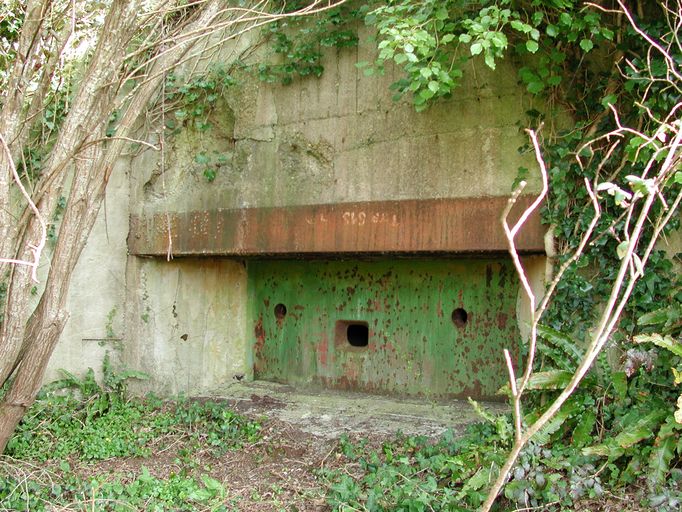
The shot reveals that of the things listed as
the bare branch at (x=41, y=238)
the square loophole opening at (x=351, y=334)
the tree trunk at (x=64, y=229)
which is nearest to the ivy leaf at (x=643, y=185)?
the bare branch at (x=41, y=238)

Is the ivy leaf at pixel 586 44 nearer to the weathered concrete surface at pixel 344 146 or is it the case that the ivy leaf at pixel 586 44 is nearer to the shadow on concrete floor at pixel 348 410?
the weathered concrete surface at pixel 344 146

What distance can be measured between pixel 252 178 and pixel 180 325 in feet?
4.54

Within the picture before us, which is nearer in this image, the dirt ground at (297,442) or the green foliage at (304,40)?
the dirt ground at (297,442)

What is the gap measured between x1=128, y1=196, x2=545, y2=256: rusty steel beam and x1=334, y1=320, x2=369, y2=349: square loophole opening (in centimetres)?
98

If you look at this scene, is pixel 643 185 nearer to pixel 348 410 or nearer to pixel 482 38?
pixel 482 38

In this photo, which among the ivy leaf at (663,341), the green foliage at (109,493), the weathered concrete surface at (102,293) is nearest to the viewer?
the ivy leaf at (663,341)

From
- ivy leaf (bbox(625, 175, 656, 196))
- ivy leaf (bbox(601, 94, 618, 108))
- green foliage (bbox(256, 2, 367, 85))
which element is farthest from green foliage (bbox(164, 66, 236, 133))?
ivy leaf (bbox(625, 175, 656, 196))

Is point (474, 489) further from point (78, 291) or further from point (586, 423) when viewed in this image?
point (78, 291)

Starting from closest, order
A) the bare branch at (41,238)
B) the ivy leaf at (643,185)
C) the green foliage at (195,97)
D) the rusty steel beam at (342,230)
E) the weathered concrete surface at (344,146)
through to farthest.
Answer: the ivy leaf at (643,185) → the bare branch at (41,238) → the rusty steel beam at (342,230) → the weathered concrete surface at (344,146) → the green foliage at (195,97)

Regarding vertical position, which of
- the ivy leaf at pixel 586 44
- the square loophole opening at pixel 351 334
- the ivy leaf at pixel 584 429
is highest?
the ivy leaf at pixel 586 44

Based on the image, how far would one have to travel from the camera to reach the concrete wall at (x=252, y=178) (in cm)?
392

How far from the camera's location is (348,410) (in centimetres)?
459

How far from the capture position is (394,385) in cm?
487

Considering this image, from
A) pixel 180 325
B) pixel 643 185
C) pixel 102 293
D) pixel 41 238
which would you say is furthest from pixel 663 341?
pixel 102 293
